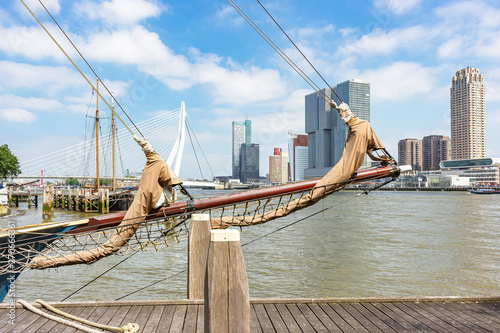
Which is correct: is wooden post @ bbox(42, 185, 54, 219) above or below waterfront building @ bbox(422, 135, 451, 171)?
below

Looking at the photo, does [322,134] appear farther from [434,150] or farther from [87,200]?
[87,200]

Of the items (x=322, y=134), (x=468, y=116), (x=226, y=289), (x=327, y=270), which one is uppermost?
(x=468, y=116)

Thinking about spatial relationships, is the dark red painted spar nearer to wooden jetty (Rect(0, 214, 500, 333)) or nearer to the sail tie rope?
wooden jetty (Rect(0, 214, 500, 333))

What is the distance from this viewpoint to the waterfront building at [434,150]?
178 metres

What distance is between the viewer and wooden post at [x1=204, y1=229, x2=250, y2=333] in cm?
234

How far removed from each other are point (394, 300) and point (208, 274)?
344 cm

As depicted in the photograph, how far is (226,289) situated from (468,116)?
189968mm

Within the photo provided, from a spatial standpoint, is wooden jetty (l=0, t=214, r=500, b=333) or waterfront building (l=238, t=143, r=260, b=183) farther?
waterfront building (l=238, t=143, r=260, b=183)

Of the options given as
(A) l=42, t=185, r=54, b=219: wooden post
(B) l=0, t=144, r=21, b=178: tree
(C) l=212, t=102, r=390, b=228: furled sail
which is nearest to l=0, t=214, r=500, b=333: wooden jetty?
(C) l=212, t=102, r=390, b=228: furled sail

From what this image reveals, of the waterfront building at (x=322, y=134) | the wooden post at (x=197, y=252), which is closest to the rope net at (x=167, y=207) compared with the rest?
the wooden post at (x=197, y=252)

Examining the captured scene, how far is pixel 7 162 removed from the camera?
5591 cm

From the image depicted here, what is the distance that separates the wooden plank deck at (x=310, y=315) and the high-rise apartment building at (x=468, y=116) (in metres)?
181

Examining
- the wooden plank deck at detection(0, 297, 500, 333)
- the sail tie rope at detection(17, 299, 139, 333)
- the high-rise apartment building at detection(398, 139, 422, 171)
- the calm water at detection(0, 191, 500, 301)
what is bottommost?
the calm water at detection(0, 191, 500, 301)

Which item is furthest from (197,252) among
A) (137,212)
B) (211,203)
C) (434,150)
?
(434,150)
